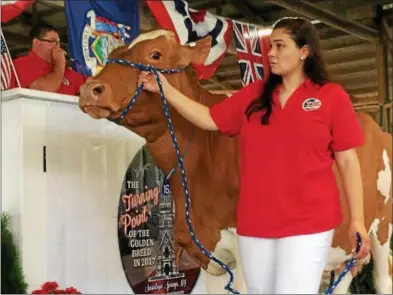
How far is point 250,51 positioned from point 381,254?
1.50m

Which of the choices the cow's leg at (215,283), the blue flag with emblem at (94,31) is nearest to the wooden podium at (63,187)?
the blue flag with emblem at (94,31)

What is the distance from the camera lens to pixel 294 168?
1.29m

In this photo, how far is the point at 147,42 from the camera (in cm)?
176

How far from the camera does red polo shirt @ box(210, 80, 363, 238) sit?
129 centimetres

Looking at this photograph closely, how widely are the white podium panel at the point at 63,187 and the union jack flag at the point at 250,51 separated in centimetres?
103

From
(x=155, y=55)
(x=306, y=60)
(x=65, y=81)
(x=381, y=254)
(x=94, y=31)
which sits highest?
(x=94, y=31)

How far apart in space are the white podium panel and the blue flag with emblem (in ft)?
1.05

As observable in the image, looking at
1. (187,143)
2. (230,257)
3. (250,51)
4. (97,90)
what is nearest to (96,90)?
(97,90)

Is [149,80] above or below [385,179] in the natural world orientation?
above

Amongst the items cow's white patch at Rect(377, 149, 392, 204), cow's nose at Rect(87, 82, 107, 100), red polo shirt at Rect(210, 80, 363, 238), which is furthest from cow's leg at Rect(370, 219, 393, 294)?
cow's nose at Rect(87, 82, 107, 100)

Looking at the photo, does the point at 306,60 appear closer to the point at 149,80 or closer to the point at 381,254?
the point at 149,80

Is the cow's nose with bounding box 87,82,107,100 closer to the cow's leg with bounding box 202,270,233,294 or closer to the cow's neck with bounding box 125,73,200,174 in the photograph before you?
the cow's neck with bounding box 125,73,200,174

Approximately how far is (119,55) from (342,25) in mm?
2025

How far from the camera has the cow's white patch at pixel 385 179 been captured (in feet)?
7.84
